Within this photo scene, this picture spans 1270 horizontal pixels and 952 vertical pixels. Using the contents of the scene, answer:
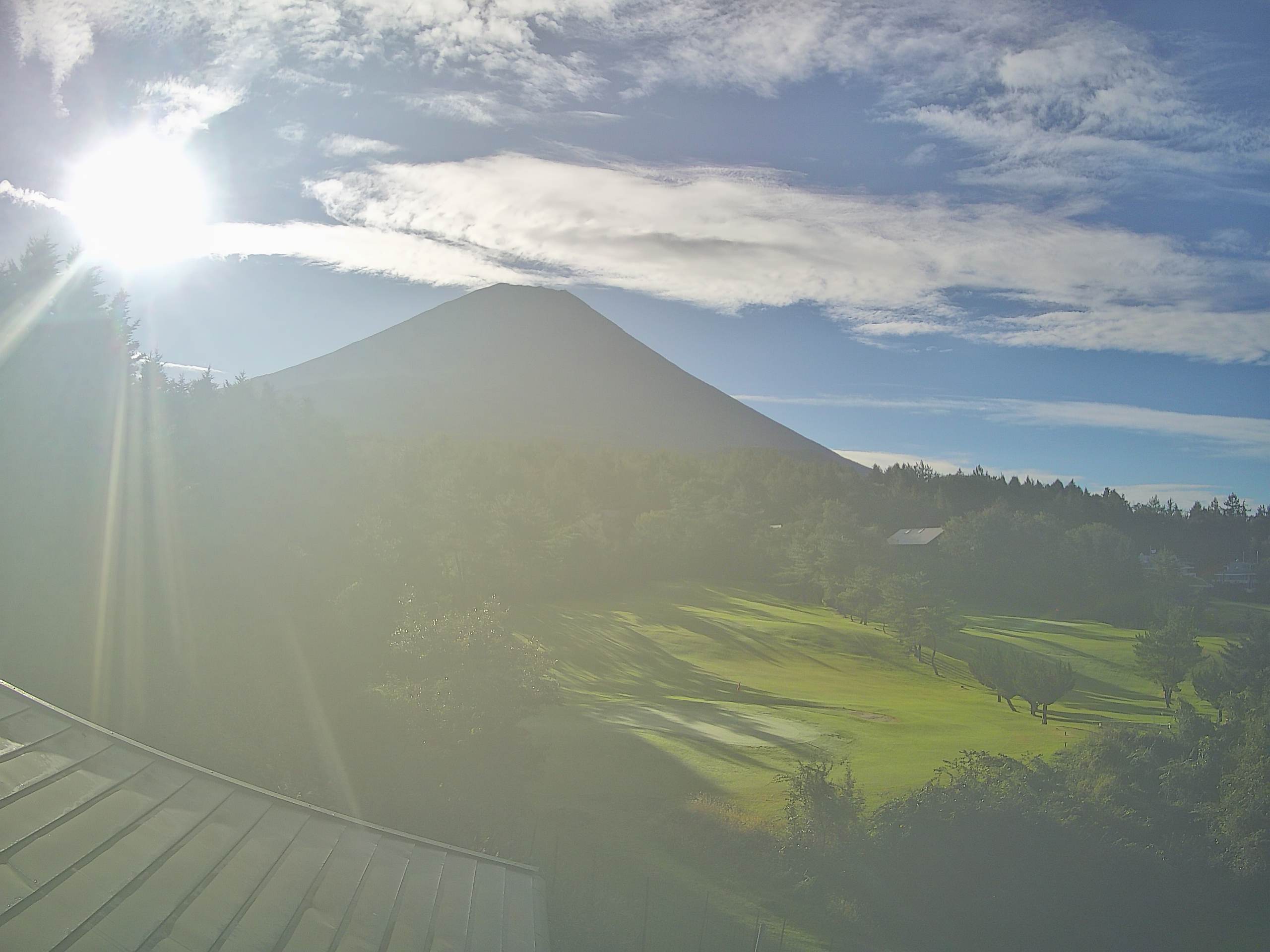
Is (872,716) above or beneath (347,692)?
beneath

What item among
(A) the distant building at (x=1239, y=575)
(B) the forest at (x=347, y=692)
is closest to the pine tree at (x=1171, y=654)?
(B) the forest at (x=347, y=692)

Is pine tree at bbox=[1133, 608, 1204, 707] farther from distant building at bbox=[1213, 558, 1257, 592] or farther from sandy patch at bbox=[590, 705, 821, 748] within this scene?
distant building at bbox=[1213, 558, 1257, 592]

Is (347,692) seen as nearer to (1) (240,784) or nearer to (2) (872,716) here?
(1) (240,784)

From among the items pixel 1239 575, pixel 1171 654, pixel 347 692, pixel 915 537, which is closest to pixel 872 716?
pixel 1171 654

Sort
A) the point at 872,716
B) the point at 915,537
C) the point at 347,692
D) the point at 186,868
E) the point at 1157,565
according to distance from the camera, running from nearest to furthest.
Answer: the point at 186,868 → the point at 347,692 → the point at 872,716 → the point at 1157,565 → the point at 915,537

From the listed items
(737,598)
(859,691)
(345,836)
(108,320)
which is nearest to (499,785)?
(345,836)

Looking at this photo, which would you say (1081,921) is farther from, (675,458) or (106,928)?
(675,458)
